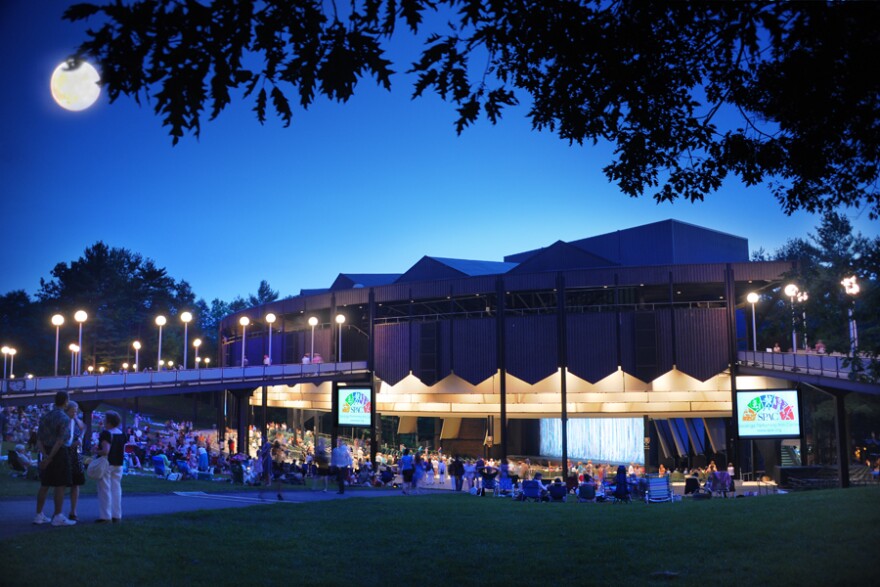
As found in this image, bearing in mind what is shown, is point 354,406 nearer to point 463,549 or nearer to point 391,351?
point 391,351

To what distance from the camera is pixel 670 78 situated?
30.0 feet

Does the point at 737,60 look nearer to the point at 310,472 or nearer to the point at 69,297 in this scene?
the point at 310,472

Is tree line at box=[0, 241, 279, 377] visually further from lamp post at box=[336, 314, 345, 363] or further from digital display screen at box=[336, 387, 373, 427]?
digital display screen at box=[336, 387, 373, 427]

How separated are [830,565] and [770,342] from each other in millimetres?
51063

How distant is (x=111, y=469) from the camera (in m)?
10.9

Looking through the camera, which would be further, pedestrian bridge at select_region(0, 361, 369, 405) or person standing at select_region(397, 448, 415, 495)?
pedestrian bridge at select_region(0, 361, 369, 405)

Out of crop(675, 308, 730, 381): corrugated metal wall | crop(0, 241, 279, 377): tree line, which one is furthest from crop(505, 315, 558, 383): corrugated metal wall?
crop(0, 241, 279, 377): tree line

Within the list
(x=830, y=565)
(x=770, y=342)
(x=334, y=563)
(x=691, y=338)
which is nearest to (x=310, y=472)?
(x=691, y=338)

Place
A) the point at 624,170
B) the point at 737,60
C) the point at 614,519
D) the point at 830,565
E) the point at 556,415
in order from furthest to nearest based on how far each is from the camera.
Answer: the point at 556,415 < the point at 614,519 < the point at 624,170 < the point at 737,60 < the point at 830,565

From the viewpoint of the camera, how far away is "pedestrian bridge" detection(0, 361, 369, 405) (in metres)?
30.4

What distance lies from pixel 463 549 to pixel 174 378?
29.9 metres

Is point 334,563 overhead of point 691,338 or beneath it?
beneath

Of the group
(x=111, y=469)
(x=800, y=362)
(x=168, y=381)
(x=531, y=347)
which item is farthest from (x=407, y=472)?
(x=531, y=347)

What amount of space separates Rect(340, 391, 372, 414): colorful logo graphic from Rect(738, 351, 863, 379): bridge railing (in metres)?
18.9
